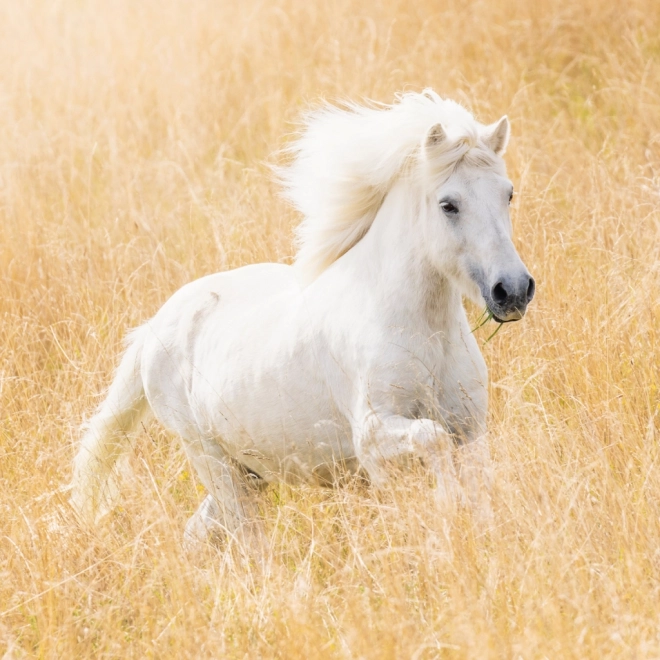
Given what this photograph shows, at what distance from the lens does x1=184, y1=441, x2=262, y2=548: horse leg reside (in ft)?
12.4

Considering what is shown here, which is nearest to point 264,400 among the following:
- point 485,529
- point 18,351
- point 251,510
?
point 251,510

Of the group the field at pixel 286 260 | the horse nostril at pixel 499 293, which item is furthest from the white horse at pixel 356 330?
the field at pixel 286 260

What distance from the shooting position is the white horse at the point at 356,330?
3064 mm

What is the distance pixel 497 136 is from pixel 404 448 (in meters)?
1.14

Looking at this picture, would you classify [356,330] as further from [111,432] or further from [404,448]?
[111,432]

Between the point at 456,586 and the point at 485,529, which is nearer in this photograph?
the point at 456,586

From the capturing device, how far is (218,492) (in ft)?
12.6

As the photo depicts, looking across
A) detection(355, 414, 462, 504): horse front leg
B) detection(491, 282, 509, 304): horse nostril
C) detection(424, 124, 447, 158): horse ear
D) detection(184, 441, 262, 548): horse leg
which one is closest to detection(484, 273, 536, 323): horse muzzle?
detection(491, 282, 509, 304): horse nostril

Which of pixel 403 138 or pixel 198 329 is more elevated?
pixel 403 138

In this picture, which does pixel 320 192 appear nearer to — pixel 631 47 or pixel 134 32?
pixel 631 47

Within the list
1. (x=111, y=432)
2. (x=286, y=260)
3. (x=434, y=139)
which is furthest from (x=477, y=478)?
(x=286, y=260)

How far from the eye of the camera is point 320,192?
3.60 meters

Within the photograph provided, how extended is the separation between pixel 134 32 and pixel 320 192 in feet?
23.2

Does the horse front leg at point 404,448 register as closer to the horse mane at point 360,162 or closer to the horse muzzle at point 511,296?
the horse muzzle at point 511,296
